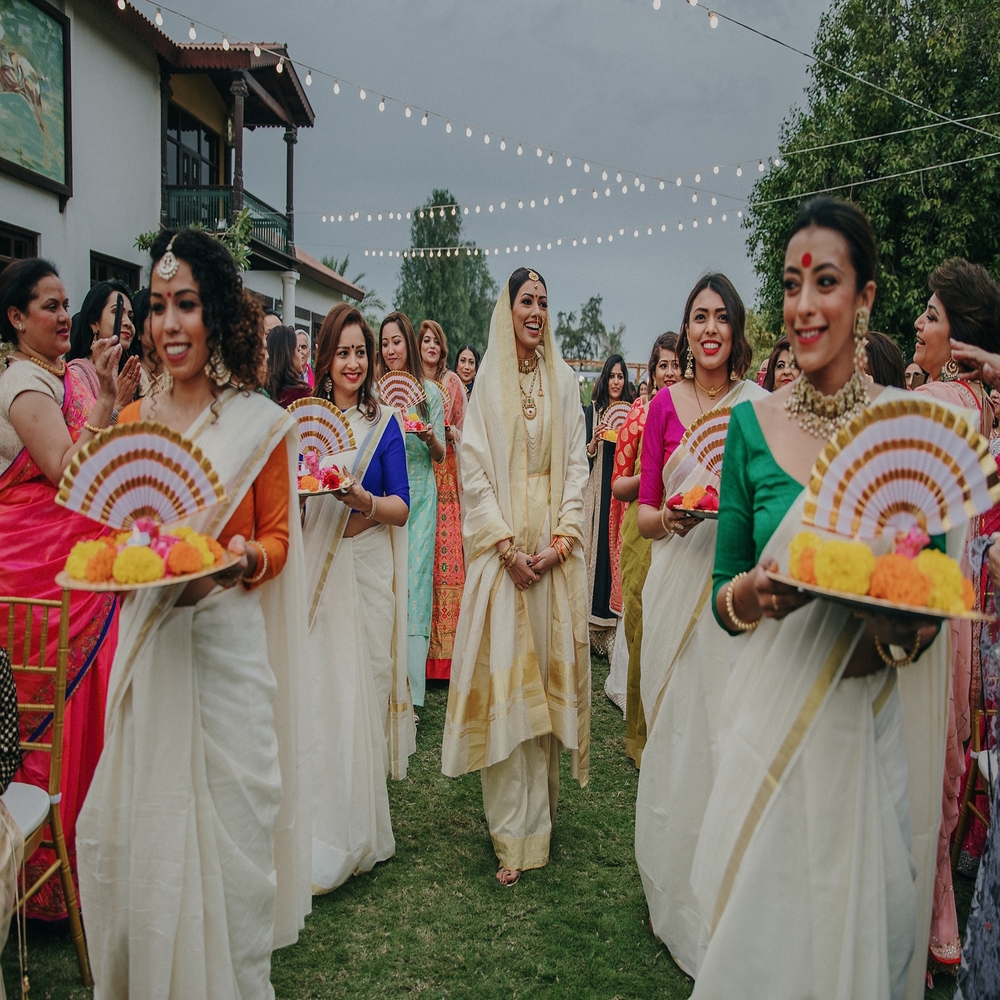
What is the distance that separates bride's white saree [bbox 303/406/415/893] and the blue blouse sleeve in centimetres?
4

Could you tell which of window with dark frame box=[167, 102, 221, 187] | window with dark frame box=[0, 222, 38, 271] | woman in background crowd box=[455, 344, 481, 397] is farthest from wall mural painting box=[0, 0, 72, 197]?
woman in background crowd box=[455, 344, 481, 397]

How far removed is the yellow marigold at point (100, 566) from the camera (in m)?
1.98

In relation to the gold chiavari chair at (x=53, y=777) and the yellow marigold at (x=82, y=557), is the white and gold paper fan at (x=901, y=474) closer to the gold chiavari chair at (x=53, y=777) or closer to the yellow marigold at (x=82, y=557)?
the yellow marigold at (x=82, y=557)

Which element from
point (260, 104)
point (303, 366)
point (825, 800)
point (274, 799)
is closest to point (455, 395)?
point (303, 366)

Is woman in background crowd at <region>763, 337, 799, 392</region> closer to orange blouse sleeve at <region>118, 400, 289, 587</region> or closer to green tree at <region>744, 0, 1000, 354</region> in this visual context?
orange blouse sleeve at <region>118, 400, 289, 587</region>

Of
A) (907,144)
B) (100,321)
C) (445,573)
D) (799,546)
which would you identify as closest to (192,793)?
(799,546)

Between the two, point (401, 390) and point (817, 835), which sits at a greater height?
point (401, 390)

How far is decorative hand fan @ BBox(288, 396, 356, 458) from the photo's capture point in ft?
11.8

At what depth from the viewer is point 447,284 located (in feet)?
159

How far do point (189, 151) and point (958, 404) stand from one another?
55.8 ft

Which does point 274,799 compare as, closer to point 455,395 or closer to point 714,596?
point 714,596

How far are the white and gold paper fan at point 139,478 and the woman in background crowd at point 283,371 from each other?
261 cm

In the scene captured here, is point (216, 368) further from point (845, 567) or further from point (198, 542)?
point (845, 567)

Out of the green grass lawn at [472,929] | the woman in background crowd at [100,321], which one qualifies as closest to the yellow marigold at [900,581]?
the green grass lawn at [472,929]
